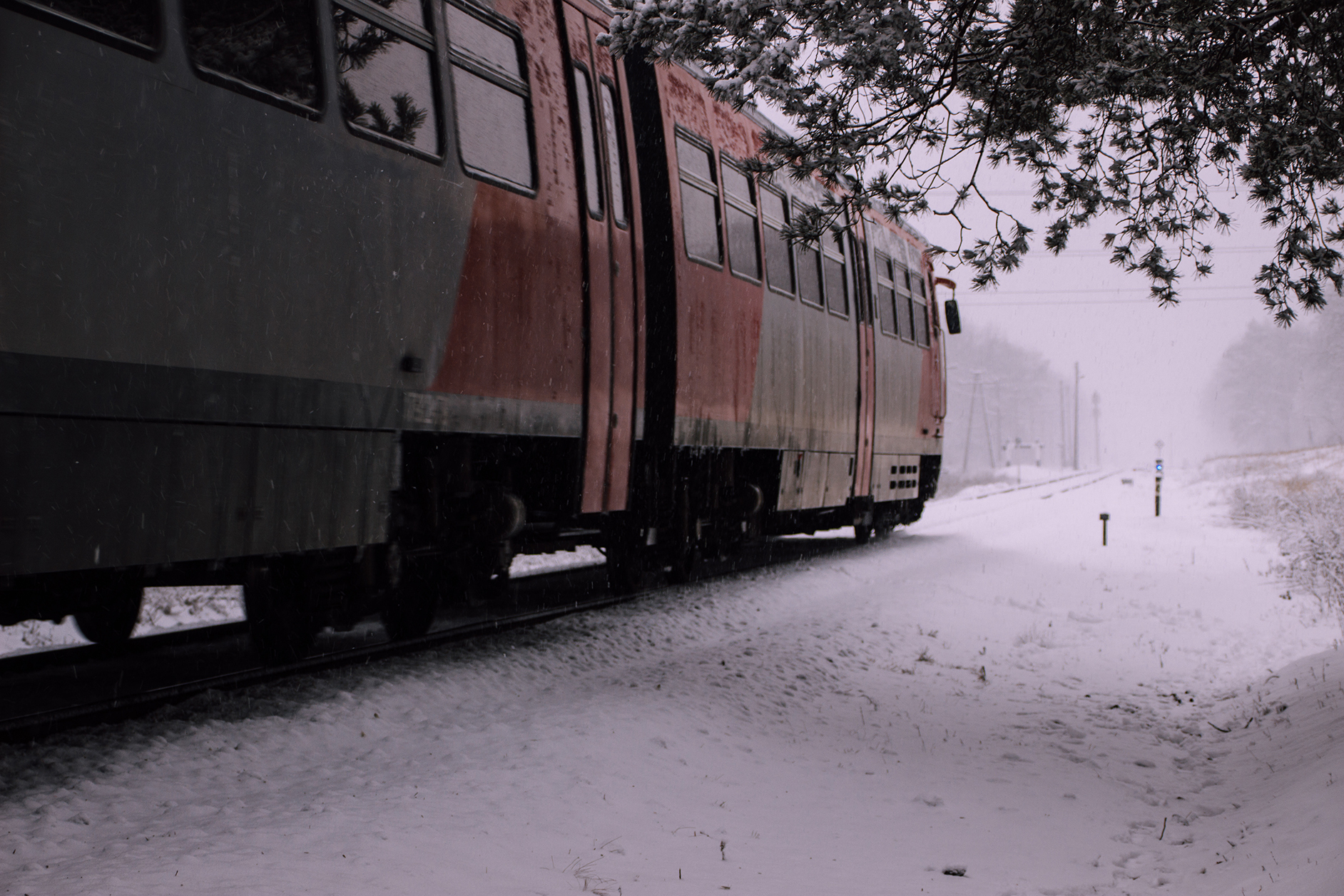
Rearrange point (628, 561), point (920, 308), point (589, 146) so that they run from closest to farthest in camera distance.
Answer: point (589, 146)
point (628, 561)
point (920, 308)

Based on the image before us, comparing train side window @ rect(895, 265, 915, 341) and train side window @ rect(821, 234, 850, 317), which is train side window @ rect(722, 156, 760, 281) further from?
train side window @ rect(895, 265, 915, 341)

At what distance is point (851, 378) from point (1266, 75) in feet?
21.7

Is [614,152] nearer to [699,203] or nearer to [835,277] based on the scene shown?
[699,203]

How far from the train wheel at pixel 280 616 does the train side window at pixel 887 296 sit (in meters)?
8.37

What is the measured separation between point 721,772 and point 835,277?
716 cm

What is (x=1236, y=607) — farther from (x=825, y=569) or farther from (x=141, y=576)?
(x=141, y=576)

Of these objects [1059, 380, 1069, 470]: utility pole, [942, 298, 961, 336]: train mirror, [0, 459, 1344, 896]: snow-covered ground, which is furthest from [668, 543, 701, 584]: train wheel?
[1059, 380, 1069, 470]: utility pole

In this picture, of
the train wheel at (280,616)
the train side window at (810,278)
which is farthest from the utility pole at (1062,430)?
the train wheel at (280,616)

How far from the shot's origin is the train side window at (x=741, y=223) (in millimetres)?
8484

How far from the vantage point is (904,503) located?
15.5m

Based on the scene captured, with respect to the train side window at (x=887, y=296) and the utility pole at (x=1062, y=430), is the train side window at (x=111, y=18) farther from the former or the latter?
the utility pole at (x=1062, y=430)

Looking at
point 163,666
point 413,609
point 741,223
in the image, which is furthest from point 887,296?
point 163,666

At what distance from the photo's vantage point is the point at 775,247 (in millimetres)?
9375

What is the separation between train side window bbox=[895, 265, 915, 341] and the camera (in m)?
13.3
